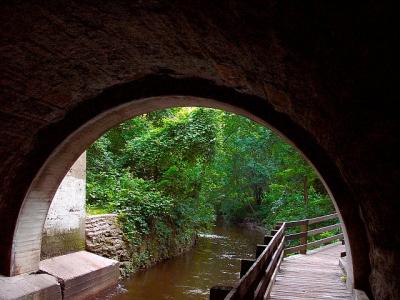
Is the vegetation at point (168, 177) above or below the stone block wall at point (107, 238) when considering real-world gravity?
above

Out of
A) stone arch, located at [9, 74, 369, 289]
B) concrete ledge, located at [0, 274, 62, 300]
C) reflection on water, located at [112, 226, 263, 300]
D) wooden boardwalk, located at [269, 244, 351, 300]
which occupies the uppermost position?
Answer: stone arch, located at [9, 74, 369, 289]

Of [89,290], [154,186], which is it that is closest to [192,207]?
[154,186]

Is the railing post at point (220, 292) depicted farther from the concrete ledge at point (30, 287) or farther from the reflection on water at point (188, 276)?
the reflection on water at point (188, 276)

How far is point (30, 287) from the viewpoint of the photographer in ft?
17.6

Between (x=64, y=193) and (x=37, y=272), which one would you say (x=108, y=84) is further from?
(x=64, y=193)

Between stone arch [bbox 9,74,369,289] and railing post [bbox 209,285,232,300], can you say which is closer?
railing post [bbox 209,285,232,300]

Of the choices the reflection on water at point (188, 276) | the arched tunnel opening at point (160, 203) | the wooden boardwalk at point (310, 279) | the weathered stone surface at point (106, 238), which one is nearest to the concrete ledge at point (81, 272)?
the arched tunnel opening at point (160, 203)

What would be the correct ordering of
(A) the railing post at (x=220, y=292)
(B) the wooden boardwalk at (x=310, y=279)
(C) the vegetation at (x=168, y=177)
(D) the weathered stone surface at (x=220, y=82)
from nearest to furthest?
(D) the weathered stone surface at (x=220, y=82) → (A) the railing post at (x=220, y=292) → (B) the wooden boardwalk at (x=310, y=279) → (C) the vegetation at (x=168, y=177)

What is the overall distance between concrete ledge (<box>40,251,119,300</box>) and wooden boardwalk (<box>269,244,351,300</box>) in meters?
3.41

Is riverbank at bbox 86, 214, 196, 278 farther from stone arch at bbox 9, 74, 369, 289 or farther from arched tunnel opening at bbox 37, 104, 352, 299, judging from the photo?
stone arch at bbox 9, 74, 369, 289

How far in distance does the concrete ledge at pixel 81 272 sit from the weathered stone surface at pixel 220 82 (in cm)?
140

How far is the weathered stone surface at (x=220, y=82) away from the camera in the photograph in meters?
2.12

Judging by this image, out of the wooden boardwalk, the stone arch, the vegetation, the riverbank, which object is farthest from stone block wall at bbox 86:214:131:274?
the wooden boardwalk

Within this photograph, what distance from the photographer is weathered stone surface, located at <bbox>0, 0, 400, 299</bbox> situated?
6.95 ft
